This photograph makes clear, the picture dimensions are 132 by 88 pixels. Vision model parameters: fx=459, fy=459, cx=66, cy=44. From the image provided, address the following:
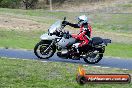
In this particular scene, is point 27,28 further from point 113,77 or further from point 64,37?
point 113,77

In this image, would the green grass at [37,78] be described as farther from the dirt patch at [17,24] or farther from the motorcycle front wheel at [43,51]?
the dirt patch at [17,24]

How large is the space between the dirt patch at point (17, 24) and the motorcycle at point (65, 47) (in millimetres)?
20212

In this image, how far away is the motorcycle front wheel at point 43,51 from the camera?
17625 mm

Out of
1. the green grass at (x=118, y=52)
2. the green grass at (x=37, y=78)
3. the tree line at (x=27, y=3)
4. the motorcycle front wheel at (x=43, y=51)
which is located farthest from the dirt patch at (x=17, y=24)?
the tree line at (x=27, y=3)

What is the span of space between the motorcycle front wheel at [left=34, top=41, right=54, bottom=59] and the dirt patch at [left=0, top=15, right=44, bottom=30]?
2015cm

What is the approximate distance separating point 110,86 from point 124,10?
188ft

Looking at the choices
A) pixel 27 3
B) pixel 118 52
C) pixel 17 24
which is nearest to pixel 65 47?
pixel 118 52

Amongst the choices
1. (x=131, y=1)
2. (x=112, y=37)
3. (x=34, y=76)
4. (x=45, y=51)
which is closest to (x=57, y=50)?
(x=45, y=51)

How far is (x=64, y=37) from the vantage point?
17.6m

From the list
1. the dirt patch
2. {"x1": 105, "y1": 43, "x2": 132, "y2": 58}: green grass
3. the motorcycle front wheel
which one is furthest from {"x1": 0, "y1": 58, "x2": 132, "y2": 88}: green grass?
the dirt patch

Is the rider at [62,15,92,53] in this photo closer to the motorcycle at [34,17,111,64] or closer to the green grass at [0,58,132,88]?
the motorcycle at [34,17,111,64]

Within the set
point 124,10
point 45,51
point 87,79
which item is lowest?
point 124,10

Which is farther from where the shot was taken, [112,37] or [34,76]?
[112,37]

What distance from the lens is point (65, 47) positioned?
57.8ft
